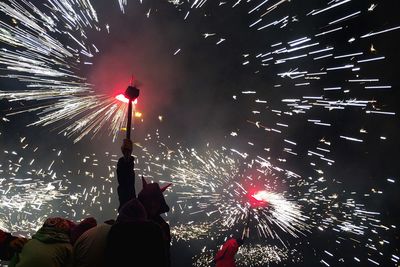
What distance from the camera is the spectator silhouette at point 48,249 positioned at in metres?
2.41

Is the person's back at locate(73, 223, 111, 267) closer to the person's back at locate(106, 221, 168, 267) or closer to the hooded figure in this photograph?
the person's back at locate(106, 221, 168, 267)

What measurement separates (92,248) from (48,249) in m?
0.33

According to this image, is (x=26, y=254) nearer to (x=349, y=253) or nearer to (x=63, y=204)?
(x=63, y=204)

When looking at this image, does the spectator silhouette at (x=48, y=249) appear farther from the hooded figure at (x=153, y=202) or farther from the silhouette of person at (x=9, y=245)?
the hooded figure at (x=153, y=202)

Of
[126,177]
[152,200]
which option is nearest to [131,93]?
[126,177]

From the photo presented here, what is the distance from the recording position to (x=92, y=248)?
2.53 m

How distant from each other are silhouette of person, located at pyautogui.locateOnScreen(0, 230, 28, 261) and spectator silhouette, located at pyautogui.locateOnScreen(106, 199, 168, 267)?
0.76m

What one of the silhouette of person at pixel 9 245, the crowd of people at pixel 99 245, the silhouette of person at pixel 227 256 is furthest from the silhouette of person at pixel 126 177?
the silhouette of person at pixel 227 256

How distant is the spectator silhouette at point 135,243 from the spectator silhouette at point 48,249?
0.42 meters

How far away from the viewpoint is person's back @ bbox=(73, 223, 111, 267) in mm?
2504

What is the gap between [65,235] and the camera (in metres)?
2.67

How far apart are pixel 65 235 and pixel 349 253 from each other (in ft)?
107

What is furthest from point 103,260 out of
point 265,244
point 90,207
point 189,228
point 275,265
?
point 189,228

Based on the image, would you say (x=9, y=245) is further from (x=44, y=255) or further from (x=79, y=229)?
(x=79, y=229)
